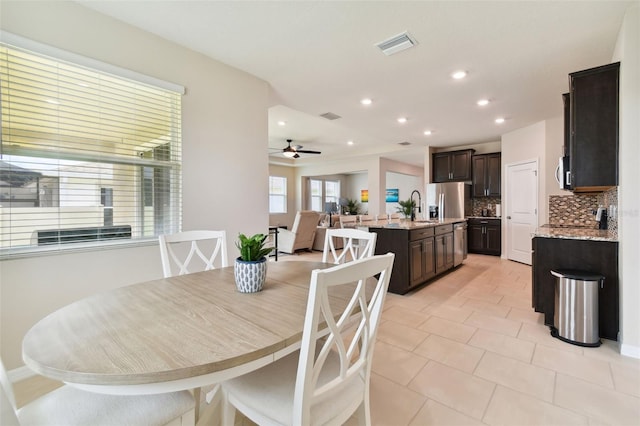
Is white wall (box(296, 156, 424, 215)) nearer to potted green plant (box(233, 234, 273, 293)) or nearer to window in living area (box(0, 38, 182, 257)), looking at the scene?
window in living area (box(0, 38, 182, 257))

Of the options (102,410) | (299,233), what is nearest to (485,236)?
(299,233)

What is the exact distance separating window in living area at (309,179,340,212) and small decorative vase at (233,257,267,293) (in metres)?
9.40

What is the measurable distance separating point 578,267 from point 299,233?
488 centimetres

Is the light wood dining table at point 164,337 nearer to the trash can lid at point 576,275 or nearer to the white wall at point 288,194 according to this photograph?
the trash can lid at point 576,275

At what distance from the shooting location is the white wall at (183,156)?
186cm

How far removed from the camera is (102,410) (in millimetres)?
959

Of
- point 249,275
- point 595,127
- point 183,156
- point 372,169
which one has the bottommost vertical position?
point 249,275

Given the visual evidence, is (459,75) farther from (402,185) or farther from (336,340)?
(402,185)

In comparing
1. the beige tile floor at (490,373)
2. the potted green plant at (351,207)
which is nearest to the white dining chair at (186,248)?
the beige tile floor at (490,373)

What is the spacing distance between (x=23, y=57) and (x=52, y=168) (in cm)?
74

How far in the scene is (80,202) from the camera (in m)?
2.10

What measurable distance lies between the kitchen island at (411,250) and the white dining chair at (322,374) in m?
2.55

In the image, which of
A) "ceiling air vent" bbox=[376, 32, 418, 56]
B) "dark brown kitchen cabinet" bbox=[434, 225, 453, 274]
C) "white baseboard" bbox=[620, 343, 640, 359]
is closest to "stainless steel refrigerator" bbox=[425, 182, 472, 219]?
"dark brown kitchen cabinet" bbox=[434, 225, 453, 274]

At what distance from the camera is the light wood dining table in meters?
0.76
